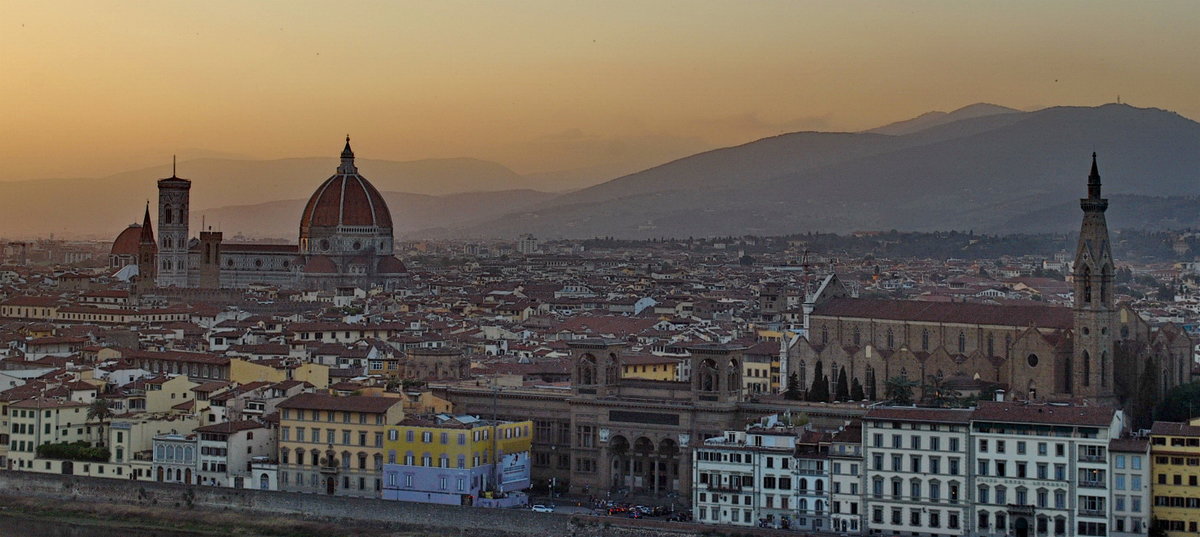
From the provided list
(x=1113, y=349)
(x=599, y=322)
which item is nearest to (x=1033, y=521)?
(x=1113, y=349)

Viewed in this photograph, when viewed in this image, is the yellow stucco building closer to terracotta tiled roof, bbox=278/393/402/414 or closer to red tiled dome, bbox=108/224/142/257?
terracotta tiled roof, bbox=278/393/402/414

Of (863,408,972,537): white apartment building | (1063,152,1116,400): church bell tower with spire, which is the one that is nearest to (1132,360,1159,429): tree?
(1063,152,1116,400): church bell tower with spire

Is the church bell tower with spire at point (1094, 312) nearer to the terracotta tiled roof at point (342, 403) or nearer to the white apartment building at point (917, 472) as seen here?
the white apartment building at point (917, 472)

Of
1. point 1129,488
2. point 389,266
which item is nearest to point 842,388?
point 1129,488

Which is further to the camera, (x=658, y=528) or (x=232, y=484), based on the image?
(x=232, y=484)

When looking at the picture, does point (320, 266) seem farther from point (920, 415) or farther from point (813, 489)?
point (920, 415)

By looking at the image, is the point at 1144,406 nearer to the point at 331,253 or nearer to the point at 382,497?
the point at 382,497
